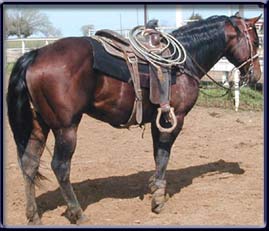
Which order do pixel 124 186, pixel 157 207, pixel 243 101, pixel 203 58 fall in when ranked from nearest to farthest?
pixel 157 207, pixel 203 58, pixel 124 186, pixel 243 101

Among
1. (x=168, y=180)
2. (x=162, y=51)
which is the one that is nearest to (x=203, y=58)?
(x=162, y=51)

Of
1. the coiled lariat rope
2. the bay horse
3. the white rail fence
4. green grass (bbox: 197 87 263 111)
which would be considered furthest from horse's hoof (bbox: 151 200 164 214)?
green grass (bbox: 197 87 263 111)

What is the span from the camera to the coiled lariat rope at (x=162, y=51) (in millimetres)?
4363

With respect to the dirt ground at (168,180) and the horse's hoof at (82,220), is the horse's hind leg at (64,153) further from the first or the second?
the dirt ground at (168,180)

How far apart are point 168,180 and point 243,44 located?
72.2 inches

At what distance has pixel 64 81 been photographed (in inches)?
154

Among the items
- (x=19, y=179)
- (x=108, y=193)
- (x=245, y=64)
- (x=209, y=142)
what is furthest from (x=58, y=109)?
(x=209, y=142)

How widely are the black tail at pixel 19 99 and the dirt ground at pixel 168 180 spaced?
77 cm

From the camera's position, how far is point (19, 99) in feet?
12.9

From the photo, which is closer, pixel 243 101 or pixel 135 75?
pixel 135 75

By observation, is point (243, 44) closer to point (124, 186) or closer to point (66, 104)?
point (124, 186)

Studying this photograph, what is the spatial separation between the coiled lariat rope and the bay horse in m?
0.16

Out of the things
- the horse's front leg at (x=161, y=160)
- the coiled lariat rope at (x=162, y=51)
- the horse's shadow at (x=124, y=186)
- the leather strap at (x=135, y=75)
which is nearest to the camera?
the leather strap at (x=135, y=75)

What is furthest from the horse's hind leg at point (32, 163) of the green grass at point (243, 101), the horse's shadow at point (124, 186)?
the green grass at point (243, 101)
